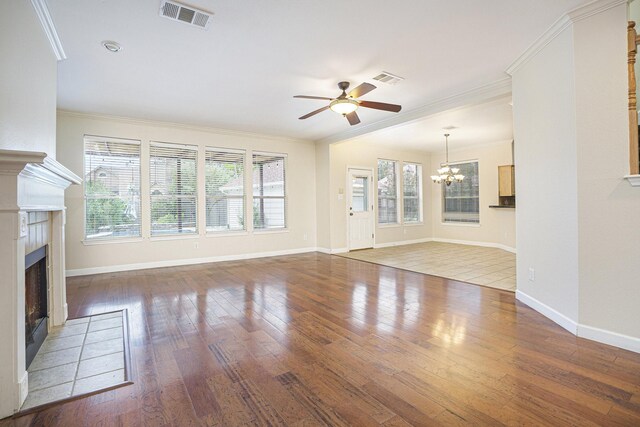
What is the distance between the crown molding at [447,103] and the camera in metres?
3.88

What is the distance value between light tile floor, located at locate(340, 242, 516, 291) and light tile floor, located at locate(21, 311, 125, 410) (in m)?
4.21

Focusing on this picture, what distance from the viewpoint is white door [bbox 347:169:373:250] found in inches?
294

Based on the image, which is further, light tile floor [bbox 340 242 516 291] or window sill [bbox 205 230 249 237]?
window sill [bbox 205 230 249 237]

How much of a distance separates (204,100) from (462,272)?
15.9ft

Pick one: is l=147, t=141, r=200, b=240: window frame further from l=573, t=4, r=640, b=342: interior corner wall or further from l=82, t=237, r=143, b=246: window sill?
l=573, t=4, r=640, b=342: interior corner wall

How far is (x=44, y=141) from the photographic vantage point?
8.52 ft

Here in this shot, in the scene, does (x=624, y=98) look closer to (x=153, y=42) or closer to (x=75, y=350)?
(x=153, y=42)

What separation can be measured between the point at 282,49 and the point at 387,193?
5855 millimetres

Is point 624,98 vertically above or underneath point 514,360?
above

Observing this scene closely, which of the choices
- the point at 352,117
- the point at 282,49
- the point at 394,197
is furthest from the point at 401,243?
the point at 282,49

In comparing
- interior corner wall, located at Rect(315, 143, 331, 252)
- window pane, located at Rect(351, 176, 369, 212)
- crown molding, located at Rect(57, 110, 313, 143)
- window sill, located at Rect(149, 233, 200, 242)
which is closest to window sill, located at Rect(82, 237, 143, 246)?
window sill, located at Rect(149, 233, 200, 242)

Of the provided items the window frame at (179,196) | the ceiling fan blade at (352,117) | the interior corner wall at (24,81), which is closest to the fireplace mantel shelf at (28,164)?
the interior corner wall at (24,81)

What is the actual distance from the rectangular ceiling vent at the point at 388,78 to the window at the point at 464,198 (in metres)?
5.37

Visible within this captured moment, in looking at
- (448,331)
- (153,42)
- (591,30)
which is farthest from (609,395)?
(153,42)
